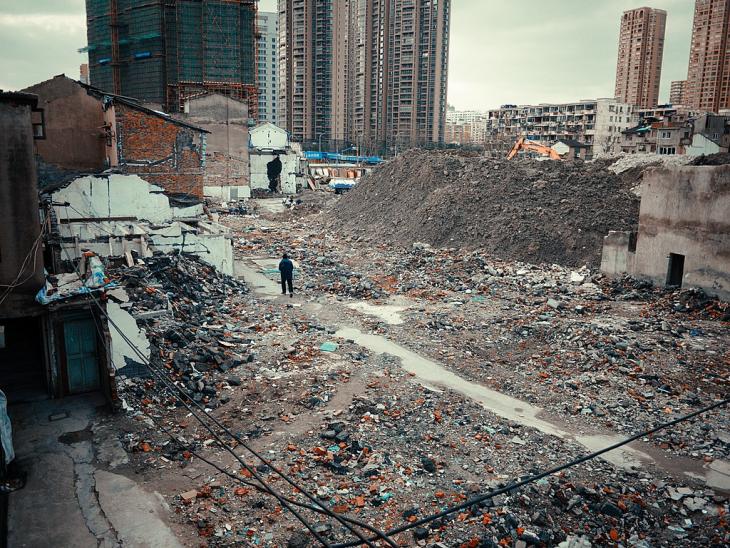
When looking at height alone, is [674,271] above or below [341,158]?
below

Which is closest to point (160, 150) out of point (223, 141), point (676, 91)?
point (223, 141)

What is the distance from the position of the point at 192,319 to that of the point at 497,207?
16233mm

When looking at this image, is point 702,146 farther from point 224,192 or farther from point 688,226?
point 224,192

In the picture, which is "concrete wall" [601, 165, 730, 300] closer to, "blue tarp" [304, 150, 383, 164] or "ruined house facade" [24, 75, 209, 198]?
"ruined house facade" [24, 75, 209, 198]

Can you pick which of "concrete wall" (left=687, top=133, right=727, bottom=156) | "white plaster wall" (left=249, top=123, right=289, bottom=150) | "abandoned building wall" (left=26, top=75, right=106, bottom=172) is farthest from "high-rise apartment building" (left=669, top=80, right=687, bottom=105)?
"abandoned building wall" (left=26, top=75, right=106, bottom=172)

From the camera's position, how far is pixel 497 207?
25469mm

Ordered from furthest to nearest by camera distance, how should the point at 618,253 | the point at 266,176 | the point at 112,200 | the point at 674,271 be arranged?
the point at 266,176 < the point at 618,253 < the point at 112,200 < the point at 674,271

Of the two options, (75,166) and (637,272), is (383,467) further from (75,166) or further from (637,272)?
(75,166)

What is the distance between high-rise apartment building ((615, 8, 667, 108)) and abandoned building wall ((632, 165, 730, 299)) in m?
83.4

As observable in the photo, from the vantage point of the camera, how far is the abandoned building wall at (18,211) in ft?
29.6

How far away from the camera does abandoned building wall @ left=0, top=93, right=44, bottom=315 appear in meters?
9.03

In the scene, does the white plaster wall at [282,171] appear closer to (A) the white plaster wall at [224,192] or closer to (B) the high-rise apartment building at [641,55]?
(A) the white plaster wall at [224,192]

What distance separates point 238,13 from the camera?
4700 cm

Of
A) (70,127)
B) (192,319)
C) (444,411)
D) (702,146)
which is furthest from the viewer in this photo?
(702,146)
